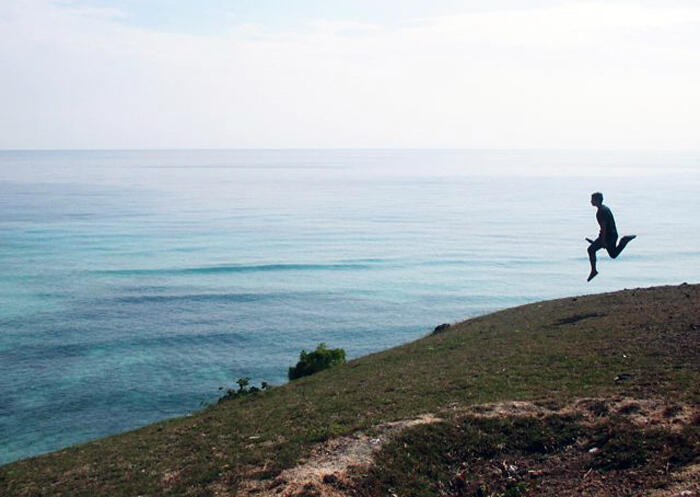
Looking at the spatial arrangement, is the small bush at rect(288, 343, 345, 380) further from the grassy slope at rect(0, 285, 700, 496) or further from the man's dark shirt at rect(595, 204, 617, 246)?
the man's dark shirt at rect(595, 204, 617, 246)

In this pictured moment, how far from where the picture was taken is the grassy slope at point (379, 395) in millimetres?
16016

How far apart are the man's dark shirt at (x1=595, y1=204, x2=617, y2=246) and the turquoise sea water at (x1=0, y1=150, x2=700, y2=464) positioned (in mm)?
30168

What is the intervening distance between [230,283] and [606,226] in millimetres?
71733

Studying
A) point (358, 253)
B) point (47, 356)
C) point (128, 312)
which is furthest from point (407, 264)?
point (47, 356)

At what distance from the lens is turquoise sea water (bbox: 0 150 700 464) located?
50.2 meters

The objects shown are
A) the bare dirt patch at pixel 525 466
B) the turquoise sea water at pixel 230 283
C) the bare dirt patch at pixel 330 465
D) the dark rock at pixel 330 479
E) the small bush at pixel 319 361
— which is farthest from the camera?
the turquoise sea water at pixel 230 283

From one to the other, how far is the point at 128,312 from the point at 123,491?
6006 centimetres

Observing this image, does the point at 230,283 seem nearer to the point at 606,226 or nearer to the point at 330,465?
the point at 606,226

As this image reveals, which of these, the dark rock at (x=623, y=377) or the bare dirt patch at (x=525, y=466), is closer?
the bare dirt patch at (x=525, y=466)

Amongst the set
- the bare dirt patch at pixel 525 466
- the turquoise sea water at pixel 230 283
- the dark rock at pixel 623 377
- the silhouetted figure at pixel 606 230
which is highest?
the silhouetted figure at pixel 606 230

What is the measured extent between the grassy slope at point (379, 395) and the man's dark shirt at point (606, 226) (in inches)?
132

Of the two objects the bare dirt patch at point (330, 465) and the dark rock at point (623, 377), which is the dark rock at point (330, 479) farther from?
the dark rock at point (623, 377)

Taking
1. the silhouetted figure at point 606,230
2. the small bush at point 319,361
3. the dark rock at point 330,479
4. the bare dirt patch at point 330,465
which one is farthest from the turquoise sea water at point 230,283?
the silhouetted figure at point 606,230

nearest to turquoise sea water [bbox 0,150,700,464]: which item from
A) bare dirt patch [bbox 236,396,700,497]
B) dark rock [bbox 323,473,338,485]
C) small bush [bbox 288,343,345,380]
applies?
small bush [bbox 288,343,345,380]
